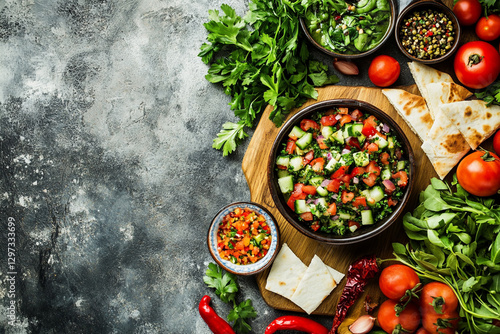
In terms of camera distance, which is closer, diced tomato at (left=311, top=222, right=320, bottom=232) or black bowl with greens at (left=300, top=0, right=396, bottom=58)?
diced tomato at (left=311, top=222, right=320, bottom=232)

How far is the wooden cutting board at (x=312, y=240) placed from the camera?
3.69m

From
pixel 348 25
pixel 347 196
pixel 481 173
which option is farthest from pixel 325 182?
pixel 348 25

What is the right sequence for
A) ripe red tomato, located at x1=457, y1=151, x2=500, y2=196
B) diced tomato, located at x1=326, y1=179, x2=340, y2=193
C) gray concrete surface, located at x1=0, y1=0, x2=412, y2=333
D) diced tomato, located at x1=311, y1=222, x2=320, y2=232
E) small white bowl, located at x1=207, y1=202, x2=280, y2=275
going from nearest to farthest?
ripe red tomato, located at x1=457, y1=151, x2=500, y2=196 < diced tomato, located at x1=326, y1=179, x2=340, y2=193 < diced tomato, located at x1=311, y1=222, x2=320, y2=232 < small white bowl, located at x1=207, y1=202, x2=280, y2=275 < gray concrete surface, located at x1=0, y1=0, x2=412, y2=333

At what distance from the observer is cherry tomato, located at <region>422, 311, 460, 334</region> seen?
10.5 ft

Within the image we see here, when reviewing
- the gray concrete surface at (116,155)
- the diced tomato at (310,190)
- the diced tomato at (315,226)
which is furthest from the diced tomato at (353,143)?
the gray concrete surface at (116,155)

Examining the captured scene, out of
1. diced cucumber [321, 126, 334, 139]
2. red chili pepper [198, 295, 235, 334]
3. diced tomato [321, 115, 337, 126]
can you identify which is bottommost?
red chili pepper [198, 295, 235, 334]

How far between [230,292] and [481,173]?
2418 mm

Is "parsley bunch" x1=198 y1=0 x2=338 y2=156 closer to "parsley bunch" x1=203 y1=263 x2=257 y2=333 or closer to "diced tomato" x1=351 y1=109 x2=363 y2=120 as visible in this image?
"diced tomato" x1=351 y1=109 x2=363 y2=120

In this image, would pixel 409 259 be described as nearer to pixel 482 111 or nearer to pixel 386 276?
pixel 386 276

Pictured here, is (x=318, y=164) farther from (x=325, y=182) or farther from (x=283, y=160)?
(x=283, y=160)

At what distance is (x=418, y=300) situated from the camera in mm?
3453

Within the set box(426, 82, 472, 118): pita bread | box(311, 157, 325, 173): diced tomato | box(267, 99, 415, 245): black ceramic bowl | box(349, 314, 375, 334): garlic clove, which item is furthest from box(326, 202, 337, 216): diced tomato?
box(426, 82, 472, 118): pita bread

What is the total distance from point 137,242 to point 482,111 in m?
3.42

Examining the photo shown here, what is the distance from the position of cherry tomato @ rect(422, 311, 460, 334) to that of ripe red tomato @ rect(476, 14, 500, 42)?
2.42 meters
